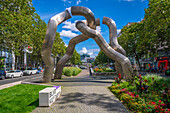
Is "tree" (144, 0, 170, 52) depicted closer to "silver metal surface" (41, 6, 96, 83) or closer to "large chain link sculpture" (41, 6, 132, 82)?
"large chain link sculpture" (41, 6, 132, 82)

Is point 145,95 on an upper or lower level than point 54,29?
lower

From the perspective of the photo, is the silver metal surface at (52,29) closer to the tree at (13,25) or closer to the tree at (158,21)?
the tree at (13,25)

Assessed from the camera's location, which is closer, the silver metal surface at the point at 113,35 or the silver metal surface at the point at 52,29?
the silver metal surface at the point at 52,29

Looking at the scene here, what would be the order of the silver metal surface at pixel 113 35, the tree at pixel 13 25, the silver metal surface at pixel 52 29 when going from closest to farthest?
the silver metal surface at pixel 52 29, the silver metal surface at pixel 113 35, the tree at pixel 13 25

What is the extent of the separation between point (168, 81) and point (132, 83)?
2.85m

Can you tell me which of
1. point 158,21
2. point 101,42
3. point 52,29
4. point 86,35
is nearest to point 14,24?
point 52,29

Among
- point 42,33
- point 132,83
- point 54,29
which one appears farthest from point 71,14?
point 42,33

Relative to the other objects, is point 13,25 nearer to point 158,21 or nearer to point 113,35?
point 113,35

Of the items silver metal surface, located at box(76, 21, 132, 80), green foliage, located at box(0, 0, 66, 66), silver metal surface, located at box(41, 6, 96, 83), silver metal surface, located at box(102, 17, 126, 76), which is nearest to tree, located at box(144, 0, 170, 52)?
silver metal surface, located at box(102, 17, 126, 76)

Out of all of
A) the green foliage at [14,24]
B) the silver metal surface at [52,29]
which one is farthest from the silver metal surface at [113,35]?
the green foliage at [14,24]

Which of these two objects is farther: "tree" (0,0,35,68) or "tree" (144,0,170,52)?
"tree" (0,0,35,68)

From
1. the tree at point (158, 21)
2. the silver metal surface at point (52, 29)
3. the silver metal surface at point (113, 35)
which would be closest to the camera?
the silver metal surface at point (52, 29)

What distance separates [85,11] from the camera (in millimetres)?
13727

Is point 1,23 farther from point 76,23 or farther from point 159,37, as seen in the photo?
point 159,37
